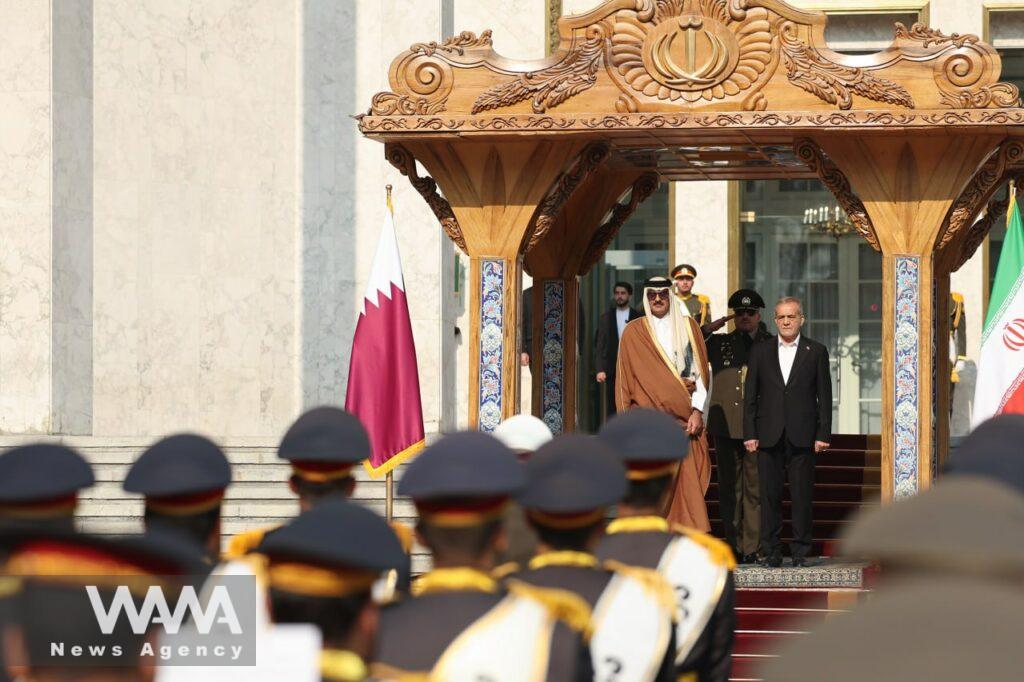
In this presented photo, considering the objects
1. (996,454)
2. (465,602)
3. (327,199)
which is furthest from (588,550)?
(327,199)

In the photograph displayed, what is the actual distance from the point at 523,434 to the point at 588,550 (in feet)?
6.98

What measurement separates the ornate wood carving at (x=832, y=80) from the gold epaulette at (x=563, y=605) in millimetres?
7394

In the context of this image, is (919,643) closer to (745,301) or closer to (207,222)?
(745,301)

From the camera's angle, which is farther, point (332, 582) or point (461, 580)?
point (461, 580)

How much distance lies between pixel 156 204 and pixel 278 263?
1.30m

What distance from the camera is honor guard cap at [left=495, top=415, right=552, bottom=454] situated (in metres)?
6.24

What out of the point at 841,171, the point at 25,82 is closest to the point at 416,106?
the point at 841,171

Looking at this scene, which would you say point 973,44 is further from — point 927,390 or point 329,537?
point 329,537

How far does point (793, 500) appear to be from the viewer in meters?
11.5

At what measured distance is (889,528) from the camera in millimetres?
2061

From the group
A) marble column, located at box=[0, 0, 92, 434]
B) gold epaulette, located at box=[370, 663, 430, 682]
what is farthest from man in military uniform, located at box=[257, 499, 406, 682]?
marble column, located at box=[0, 0, 92, 434]

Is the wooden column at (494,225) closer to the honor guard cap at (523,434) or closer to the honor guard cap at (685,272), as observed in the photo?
the honor guard cap at (685,272)

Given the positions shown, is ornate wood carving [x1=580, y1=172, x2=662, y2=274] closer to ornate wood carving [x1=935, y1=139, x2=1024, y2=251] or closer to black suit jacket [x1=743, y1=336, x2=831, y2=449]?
black suit jacket [x1=743, y1=336, x2=831, y2=449]
